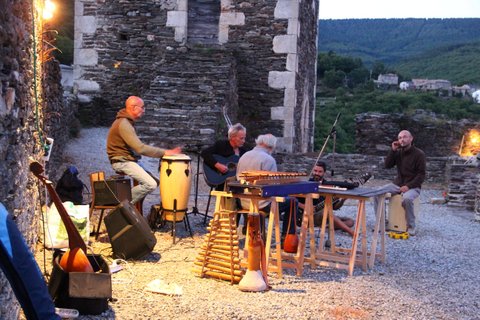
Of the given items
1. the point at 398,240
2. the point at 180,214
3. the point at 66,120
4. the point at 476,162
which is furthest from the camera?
the point at 476,162

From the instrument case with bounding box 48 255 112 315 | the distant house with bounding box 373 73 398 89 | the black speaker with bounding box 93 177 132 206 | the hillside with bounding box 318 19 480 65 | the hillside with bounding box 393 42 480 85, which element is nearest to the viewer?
the instrument case with bounding box 48 255 112 315

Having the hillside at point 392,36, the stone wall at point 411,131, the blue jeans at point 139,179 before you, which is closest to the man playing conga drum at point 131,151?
the blue jeans at point 139,179

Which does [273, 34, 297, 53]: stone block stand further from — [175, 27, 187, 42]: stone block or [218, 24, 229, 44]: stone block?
[175, 27, 187, 42]: stone block

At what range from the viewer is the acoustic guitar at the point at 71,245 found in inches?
164

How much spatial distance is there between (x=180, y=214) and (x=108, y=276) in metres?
2.53

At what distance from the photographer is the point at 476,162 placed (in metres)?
12.2

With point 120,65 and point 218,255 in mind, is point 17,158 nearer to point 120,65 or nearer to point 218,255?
point 218,255

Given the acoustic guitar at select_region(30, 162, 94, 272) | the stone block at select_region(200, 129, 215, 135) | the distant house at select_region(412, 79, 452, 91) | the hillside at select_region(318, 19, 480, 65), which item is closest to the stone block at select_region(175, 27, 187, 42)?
the stone block at select_region(200, 129, 215, 135)

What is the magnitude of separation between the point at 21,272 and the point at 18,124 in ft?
6.71

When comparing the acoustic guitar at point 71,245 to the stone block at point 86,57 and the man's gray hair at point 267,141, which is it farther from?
the stone block at point 86,57

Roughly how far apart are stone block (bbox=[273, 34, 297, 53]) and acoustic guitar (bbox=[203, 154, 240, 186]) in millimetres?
6045

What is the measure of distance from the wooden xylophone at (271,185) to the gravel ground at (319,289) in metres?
0.77

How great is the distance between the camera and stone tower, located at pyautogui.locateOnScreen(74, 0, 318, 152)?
13.0m

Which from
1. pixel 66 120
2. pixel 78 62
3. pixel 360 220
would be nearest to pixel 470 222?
pixel 360 220
